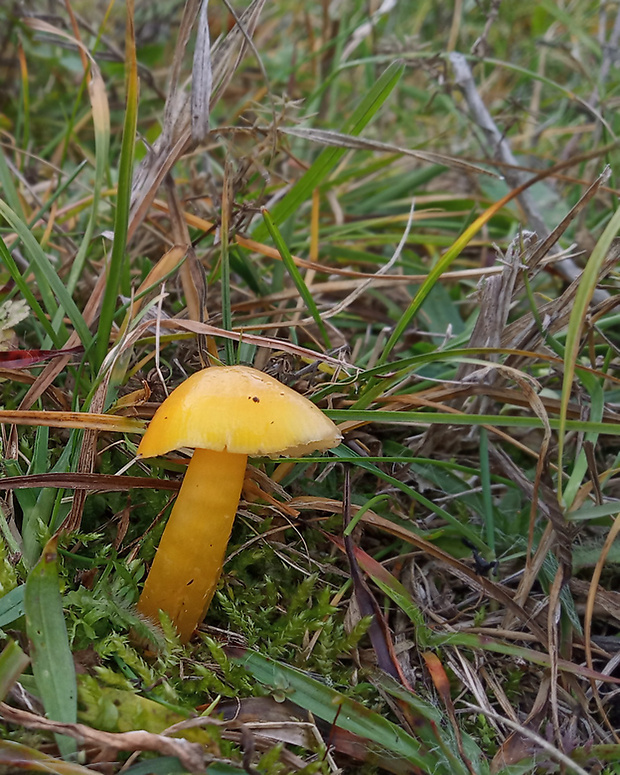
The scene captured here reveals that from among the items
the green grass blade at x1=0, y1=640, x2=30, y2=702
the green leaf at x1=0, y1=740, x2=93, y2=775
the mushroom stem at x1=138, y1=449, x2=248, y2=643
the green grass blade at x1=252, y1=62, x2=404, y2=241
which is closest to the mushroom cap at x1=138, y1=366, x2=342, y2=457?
the mushroom stem at x1=138, y1=449, x2=248, y2=643

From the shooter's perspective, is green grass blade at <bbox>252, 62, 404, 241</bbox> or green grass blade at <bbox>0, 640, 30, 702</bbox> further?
green grass blade at <bbox>252, 62, 404, 241</bbox>

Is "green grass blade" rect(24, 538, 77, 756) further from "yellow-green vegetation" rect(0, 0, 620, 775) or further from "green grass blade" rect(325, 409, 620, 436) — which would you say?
"green grass blade" rect(325, 409, 620, 436)

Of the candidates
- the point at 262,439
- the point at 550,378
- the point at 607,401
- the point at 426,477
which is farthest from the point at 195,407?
the point at 607,401

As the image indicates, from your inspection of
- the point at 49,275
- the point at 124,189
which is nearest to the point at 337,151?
the point at 124,189

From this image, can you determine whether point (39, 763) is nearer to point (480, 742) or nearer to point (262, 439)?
point (262, 439)

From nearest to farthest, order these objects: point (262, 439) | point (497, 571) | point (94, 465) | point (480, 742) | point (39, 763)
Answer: point (39, 763) → point (262, 439) → point (480, 742) → point (94, 465) → point (497, 571)

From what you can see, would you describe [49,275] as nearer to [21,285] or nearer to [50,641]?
[21,285]
